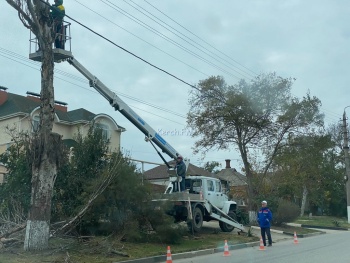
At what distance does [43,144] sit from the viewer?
42.0 feet

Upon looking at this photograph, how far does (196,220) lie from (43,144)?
28.5 ft

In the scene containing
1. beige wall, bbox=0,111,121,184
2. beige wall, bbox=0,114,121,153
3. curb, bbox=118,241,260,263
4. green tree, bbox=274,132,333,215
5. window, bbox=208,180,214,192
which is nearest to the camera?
curb, bbox=118,241,260,263

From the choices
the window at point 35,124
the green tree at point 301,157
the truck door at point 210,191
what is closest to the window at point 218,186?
the truck door at point 210,191

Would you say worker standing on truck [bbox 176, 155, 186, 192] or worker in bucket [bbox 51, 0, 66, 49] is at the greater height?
worker in bucket [bbox 51, 0, 66, 49]

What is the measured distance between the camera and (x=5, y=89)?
3906 cm

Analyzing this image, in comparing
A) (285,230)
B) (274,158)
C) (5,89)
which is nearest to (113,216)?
(285,230)

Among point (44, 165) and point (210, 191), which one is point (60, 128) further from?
point (44, 165)

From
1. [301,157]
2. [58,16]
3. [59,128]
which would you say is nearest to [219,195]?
[58,16]

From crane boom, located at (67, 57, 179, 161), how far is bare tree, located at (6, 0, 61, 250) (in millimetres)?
2455

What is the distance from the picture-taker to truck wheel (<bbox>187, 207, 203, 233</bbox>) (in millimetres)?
18625

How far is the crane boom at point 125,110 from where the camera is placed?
54.7 feet

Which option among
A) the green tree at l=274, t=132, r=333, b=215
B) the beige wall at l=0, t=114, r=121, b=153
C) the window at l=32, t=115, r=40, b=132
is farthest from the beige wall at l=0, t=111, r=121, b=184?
the green tree at l=274, t=132, r=333, b=215

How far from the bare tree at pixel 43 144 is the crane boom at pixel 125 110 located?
2455 millimetres

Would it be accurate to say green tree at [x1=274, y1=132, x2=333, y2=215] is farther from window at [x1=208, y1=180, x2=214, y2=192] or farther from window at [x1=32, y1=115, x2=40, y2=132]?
window at [x1=32, y1=115, x2=40, y2=132]
